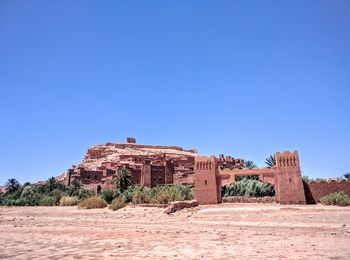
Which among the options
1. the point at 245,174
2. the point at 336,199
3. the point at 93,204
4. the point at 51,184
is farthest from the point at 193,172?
the point at 336,199

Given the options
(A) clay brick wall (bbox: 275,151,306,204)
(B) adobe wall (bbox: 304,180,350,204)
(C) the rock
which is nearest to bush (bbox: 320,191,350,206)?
(B) adobe wall (bbox: 304,180,350,204)

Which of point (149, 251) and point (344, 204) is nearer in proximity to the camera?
point (149, 251)

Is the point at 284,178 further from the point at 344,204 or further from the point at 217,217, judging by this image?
the point at 217,217

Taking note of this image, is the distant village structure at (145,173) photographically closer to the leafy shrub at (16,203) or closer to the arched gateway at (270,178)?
the leafy shrub at (16,203)

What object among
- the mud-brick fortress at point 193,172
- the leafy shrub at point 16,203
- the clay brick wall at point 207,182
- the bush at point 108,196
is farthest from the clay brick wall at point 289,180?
the leafy shrub at point 16,203

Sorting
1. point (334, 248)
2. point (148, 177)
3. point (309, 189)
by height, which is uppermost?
point (148, 177)

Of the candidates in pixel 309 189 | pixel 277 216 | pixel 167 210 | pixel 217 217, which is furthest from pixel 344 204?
pixel 167 210

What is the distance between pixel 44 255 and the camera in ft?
25.9

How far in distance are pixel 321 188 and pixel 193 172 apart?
106ft

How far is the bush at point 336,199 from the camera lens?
24.7m

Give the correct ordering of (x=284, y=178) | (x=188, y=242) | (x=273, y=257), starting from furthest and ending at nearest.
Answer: (x=284, y=178) < (x=188, y=242) < (x=273, y=257)

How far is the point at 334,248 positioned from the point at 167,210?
15.1 meters

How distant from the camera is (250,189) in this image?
35875 mm

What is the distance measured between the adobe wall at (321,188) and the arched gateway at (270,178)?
4.19 ft
